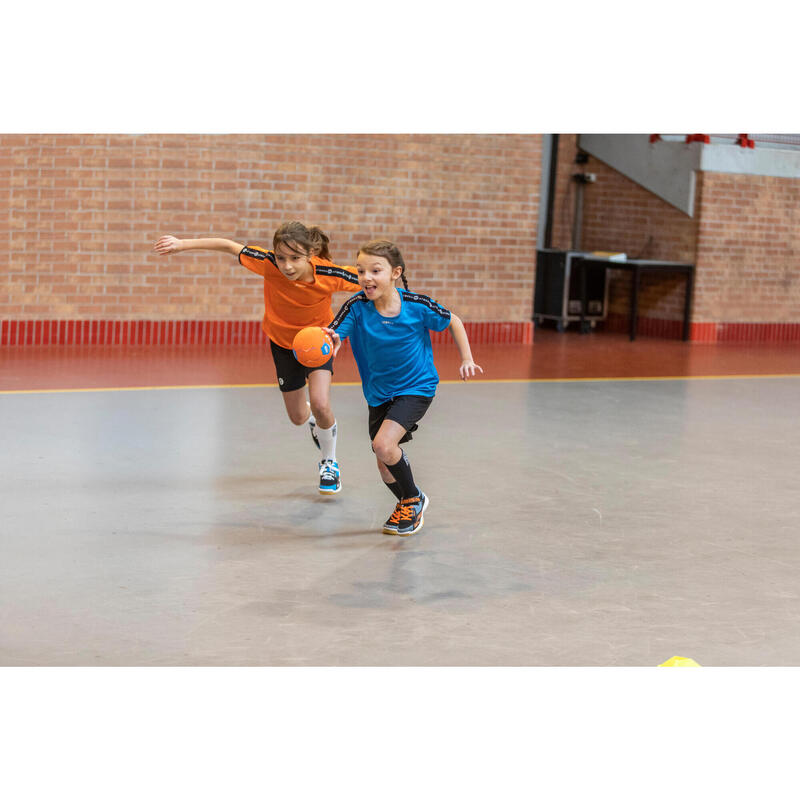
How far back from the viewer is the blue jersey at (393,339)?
6.19m

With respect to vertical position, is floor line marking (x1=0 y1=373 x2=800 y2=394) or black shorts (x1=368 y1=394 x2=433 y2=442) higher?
black shorts (x1=368 y1=394 x2=433 y2=442)

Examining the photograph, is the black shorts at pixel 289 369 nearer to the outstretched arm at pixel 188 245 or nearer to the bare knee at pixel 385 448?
the outstretched arm at pixel 188 245

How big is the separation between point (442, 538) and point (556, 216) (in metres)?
13.2

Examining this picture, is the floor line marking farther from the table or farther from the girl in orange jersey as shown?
the table

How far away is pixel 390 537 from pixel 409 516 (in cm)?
16

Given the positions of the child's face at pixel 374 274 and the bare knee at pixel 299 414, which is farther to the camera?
the bare knee at pixel 299 414

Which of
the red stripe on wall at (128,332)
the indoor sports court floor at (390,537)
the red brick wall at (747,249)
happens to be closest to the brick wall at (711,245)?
the red brick wall at (747,249)

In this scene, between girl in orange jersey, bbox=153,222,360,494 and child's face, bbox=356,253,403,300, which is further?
girl in orange jersey, bbox=153,222,360,494

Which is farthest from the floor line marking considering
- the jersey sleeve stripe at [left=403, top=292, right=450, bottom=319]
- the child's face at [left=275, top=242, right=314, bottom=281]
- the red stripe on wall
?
the jersey sleeve stripe at [left=403, top=292, right=450, bottom=319]

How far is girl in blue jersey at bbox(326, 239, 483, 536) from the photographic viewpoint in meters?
6.12

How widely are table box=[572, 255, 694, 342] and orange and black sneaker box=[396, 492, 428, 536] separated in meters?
11.0

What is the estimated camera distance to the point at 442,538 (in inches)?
246

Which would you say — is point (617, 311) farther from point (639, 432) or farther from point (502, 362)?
point (639, 432)

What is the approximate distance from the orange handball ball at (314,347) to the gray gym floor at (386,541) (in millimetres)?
924
